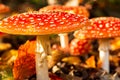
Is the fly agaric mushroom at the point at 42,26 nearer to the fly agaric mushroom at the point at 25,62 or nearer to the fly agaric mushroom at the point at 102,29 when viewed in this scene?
the fly agaric mushroom at the point at 25,62

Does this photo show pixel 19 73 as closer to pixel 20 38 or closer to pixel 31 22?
pixel 31 22

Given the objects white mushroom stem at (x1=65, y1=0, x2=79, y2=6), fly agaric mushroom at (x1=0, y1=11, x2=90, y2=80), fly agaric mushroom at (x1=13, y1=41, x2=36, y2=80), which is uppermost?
white mushroom stem at (x1=65, y1=0, x2=79, y2=6)

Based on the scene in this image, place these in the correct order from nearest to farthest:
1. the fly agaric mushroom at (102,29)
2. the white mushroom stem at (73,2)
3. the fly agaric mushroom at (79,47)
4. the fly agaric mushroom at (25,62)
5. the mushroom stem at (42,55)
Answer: the mushroom stem at (42,55) < the fly agaric mushroom at (25,62) < the fly agaric mushroom at (102,29) < the fly agaric mushroom at (79,47) < the white mushroom stem at (73,2)

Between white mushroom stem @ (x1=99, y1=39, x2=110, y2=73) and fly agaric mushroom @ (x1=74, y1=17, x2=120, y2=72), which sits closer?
fly agaric mushroom @ (x1=74, y1=17, x2=120, y2=72)

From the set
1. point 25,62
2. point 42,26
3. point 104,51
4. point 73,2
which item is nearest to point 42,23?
point 42,26

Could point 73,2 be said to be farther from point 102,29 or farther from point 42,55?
point 42,55

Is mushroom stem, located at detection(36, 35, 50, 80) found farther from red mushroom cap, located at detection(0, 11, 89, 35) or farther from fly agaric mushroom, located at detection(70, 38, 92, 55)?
fly agaric mushroom, located at detection(70, 38, 92, 55)

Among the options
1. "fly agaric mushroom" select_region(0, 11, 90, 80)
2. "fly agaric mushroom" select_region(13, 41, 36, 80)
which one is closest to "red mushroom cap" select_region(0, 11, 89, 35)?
"fly agaric mushroom" select_region(0, 11, 90, 80)

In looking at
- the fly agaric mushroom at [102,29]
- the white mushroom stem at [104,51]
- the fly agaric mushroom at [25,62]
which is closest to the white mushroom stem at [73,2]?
the white mushroom stem at [104,51]
